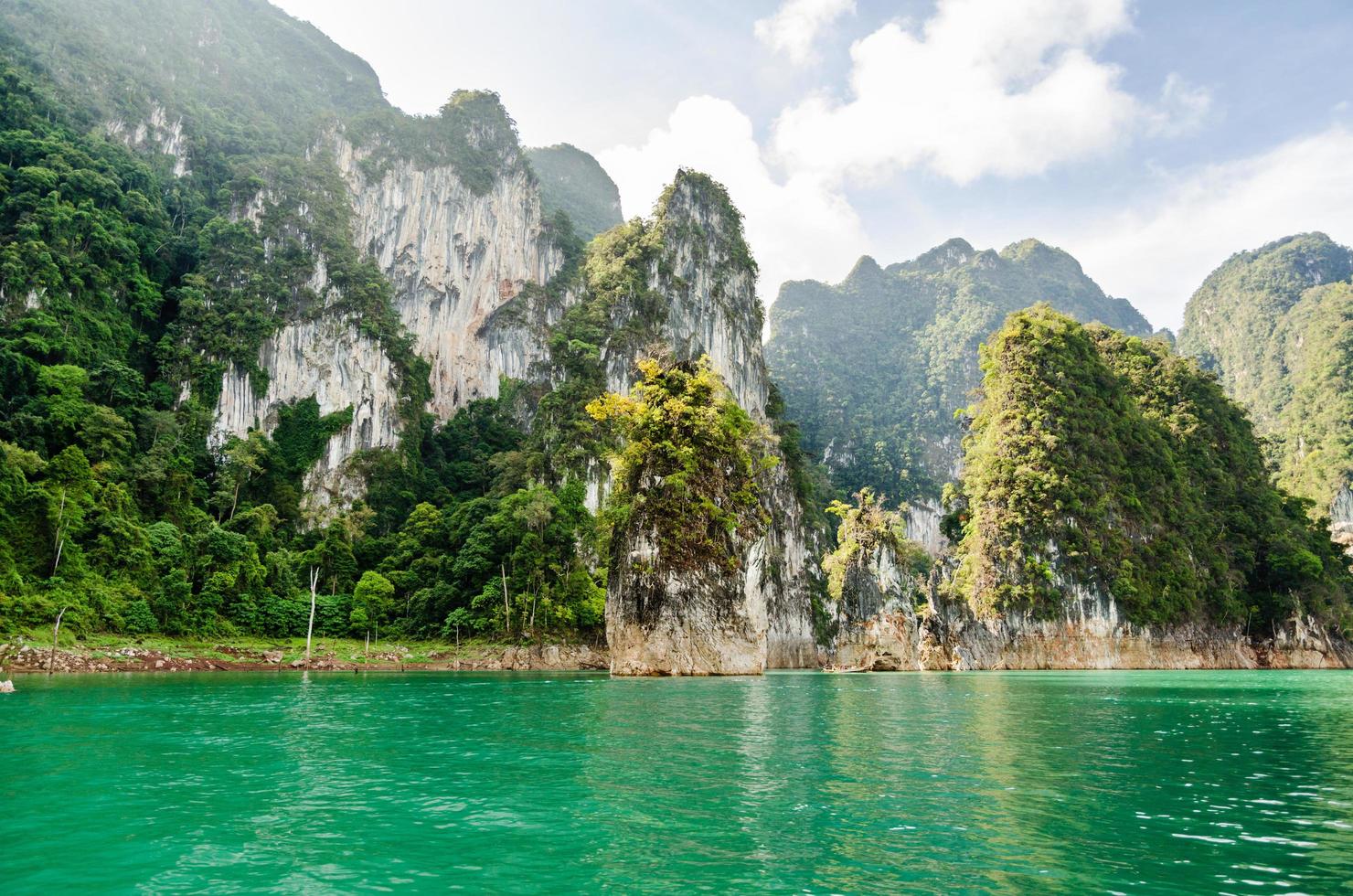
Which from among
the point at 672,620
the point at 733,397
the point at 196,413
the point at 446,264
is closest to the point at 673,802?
the point at 672,620

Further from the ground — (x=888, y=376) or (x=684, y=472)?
(x=888, y=376)

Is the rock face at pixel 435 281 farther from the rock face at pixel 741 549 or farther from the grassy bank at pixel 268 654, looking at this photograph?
the grassy bank at pixel 268 654

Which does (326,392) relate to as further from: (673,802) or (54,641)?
(673,802)

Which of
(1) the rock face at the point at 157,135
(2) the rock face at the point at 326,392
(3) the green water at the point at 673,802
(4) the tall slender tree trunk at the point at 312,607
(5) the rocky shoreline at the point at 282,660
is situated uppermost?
(1) the rock face at the point at 157,135

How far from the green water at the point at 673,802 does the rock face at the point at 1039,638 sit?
136 feet

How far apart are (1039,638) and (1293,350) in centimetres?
10725

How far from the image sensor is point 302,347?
7769 centimetres

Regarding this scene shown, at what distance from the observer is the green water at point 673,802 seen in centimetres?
698

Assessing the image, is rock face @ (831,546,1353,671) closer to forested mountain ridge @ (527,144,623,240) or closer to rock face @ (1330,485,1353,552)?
rock face @ (1330,485,1353,552)

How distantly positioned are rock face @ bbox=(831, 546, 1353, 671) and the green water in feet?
136

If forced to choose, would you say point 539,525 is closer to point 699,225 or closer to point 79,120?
point 699,225

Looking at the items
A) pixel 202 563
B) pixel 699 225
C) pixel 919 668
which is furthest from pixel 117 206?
pixel 919 668

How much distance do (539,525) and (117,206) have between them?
49883 millimetres

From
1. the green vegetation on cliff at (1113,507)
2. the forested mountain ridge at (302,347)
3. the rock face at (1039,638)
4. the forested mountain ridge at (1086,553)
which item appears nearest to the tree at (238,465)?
the forested mountain ridge at (302,347)
